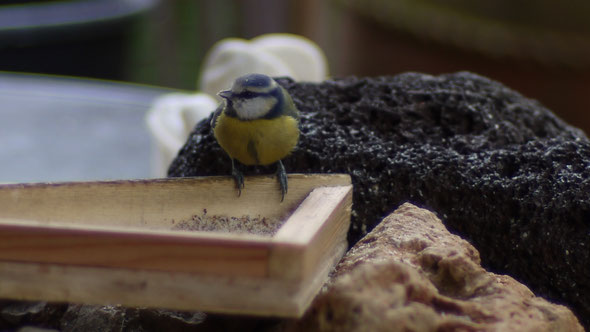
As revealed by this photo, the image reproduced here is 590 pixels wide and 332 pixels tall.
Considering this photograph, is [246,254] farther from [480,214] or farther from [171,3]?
[171,3]

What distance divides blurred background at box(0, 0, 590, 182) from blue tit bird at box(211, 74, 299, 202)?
1.41m

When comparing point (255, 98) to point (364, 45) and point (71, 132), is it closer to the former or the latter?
point (71, 132)

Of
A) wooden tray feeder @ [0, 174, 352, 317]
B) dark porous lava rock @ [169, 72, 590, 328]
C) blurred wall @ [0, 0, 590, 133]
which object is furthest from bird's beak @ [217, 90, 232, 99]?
blurred wall @ [0, 0, 590, 133]

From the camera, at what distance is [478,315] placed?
1087 millimetres

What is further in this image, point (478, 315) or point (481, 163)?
point (481, 163)

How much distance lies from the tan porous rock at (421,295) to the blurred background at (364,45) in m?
1.86

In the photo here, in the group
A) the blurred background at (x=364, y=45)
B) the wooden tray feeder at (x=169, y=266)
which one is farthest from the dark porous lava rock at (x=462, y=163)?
the blurred background at (x=364, y=45)

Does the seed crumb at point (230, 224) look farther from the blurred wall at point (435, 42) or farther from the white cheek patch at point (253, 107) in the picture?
the blurred wall at point (435, 42)

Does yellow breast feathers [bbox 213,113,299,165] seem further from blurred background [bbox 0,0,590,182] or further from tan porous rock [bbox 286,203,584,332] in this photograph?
blurred background [bbox 0,0,590,182]

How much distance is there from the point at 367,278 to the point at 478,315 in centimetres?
19

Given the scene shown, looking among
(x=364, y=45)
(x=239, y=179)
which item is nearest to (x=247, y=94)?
(x=239, y=179)

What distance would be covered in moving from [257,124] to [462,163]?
0.46m

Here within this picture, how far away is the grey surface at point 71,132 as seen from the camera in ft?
8.68

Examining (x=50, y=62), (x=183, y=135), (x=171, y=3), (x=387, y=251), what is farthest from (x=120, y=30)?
(x=387, y=251)
